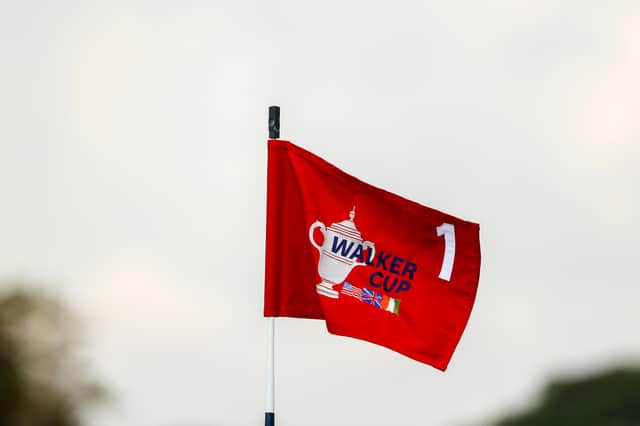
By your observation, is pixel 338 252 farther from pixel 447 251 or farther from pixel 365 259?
pixel 447 251

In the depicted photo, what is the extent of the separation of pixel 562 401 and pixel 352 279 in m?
66.6

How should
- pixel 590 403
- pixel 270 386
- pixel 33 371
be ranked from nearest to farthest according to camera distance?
pixel 270 386, pixel 33 371, pixel 590 403

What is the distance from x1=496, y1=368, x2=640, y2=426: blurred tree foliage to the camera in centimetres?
7069

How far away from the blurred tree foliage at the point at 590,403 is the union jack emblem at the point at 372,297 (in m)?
59.6

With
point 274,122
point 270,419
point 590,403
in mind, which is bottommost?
point 590,403

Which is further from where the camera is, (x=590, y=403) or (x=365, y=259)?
(x=590, y=403)

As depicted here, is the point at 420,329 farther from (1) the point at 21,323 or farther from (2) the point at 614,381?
(2) the point at 614,381

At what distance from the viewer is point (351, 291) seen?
12.6 metres

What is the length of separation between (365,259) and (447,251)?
0.79 meters

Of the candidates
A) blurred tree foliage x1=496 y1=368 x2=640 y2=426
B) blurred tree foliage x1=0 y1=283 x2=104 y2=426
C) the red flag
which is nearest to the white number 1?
the red flag

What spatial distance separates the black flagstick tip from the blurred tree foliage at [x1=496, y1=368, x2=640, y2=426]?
6028 centimetres

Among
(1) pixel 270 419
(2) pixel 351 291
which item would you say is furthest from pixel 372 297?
(1) pixel 270 419

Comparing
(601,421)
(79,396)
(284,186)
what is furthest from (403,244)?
(601,421)

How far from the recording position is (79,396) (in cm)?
4450
